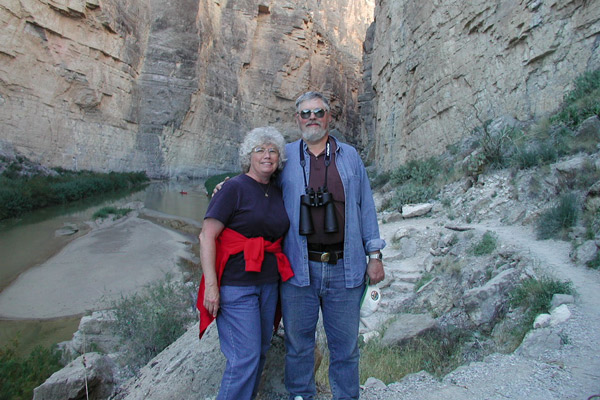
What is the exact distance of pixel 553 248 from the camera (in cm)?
493

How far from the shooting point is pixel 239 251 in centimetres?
210

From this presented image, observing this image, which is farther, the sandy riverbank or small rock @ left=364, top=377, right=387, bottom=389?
the sandy riverbank

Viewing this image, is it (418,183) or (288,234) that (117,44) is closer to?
(418,183)

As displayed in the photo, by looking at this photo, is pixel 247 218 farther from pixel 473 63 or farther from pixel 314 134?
pixel 473 63

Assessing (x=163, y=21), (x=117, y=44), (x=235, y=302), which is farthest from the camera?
(x=163, y=21)

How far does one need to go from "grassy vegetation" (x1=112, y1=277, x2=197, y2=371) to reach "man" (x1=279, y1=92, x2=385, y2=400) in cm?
305

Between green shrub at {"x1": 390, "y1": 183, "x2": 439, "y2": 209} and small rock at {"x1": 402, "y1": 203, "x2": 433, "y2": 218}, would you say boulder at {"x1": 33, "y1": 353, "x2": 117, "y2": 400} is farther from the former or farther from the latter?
green shrub at {"x1": 390, "y1": 183, "x2": 439, "y2": 209}

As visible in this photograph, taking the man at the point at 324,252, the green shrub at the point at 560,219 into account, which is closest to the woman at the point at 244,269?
the man at the point at 324,252

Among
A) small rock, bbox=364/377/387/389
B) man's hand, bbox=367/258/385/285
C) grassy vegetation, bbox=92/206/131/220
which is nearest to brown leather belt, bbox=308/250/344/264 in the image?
man's hand, bbox=367/258/385/285

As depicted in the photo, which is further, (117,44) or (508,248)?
(117,44)

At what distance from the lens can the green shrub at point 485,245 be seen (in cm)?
545

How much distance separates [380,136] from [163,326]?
1640cm

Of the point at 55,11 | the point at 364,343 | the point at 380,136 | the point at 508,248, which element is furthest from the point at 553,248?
the point at 55,11

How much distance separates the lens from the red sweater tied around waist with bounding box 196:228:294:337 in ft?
6.84
